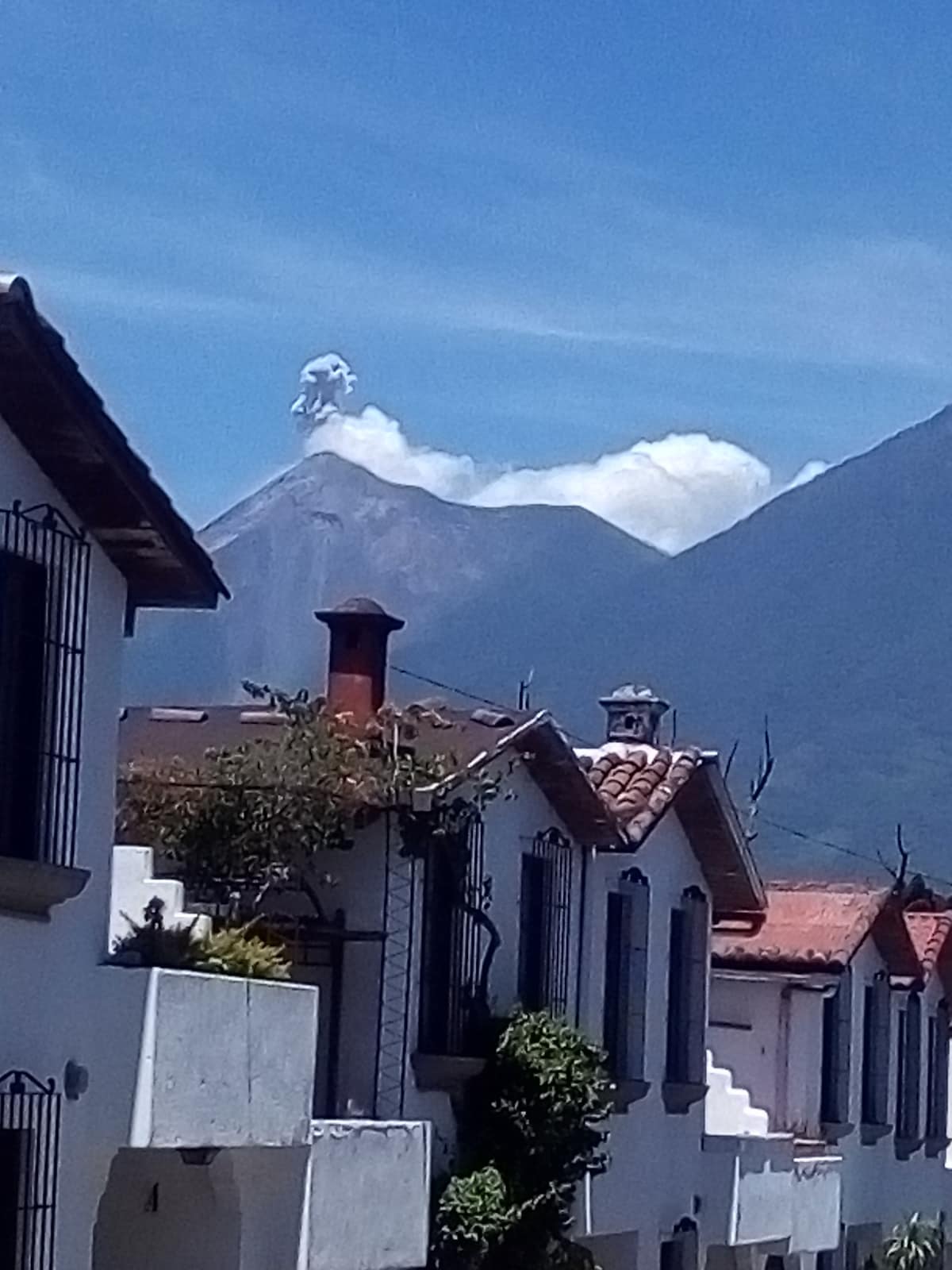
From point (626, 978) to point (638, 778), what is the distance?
1.70 metres

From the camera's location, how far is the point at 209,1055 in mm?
17578

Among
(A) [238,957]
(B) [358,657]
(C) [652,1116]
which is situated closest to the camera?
(A) [238,957]

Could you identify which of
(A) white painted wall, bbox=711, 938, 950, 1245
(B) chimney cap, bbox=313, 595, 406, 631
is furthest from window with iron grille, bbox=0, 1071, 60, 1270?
(A) white painted wall, bbox=711, 938, 950, 1245

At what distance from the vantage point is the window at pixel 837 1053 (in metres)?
34.1

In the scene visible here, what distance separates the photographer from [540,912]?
84.0ft

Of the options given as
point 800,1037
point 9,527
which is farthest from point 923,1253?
point 9,527

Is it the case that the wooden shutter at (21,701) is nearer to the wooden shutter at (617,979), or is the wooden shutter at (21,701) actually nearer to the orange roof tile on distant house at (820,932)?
the wooden shutter at (617,979)

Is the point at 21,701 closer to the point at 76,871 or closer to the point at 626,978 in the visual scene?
the point at 76,871

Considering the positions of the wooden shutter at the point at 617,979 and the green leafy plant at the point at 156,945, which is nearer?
the green leafy plant at the point at 156,945

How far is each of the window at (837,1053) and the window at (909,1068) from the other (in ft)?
9.17

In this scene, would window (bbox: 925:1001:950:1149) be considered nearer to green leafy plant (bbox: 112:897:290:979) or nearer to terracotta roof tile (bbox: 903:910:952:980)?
terracotta roof tile (bbox: 903:910:952:980)

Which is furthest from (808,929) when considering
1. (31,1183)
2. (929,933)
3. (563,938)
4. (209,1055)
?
(31,1183)

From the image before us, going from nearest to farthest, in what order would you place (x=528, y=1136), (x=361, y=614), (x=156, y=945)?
(x=156, y=945), (x=528, y=1136), (x=361, y=614)

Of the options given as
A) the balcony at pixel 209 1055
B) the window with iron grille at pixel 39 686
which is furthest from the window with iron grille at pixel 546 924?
the window with iron grille at pixel 39 686
